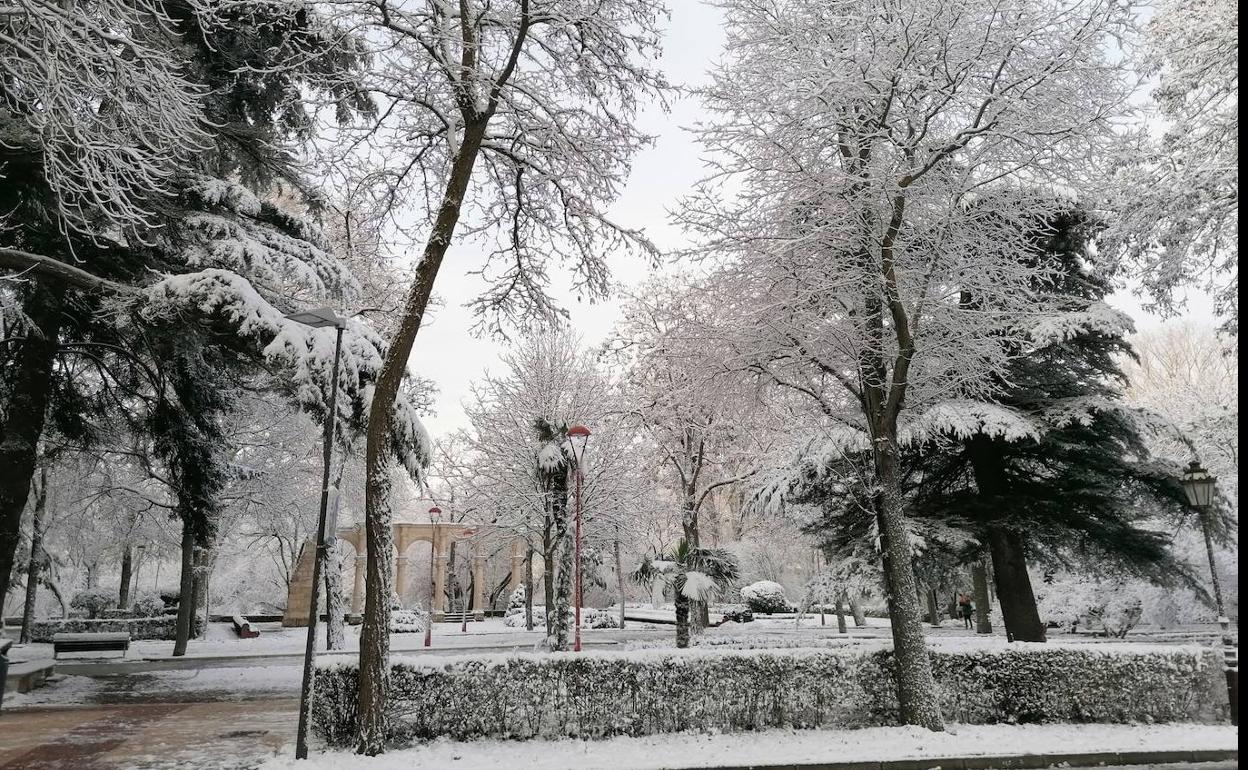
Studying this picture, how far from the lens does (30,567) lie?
19688mm

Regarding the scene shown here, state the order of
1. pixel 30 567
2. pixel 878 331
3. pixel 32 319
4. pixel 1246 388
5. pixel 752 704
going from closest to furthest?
pixel 1246 388
pixel 752 704
pixel 878 331
pixel 32 319
pixel 30 567

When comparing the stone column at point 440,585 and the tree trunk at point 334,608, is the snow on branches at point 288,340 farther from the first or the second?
the stone column at point 440,585

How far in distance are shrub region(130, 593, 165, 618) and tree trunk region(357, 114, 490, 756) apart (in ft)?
81.9

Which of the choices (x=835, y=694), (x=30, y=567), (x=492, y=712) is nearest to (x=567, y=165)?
(x=492, y=712)

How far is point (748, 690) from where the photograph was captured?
951cm

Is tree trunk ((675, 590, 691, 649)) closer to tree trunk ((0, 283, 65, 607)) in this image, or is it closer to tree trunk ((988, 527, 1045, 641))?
tree trunk ((988, 527, 1045, 641))

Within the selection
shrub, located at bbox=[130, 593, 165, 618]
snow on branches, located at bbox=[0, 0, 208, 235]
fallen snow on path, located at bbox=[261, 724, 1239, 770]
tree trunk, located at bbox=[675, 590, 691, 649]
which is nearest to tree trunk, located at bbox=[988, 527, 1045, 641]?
fallen snow on path, located at bbox=[261, 724, 1239, 770]

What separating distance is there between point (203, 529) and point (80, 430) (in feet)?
10.6

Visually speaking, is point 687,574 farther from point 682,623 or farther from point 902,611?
point 902,611

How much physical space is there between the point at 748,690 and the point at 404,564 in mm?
35876

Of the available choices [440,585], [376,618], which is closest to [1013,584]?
[376,618]

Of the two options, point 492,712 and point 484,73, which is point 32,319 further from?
point 492,712

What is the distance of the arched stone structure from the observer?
115 feet

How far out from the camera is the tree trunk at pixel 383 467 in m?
8.23
